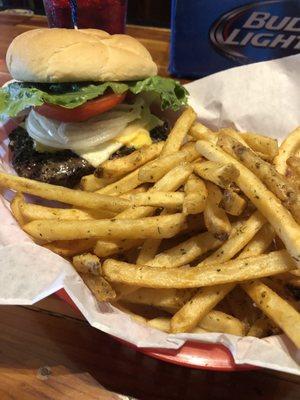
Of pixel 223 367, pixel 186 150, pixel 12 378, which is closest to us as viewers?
pixel 223 367

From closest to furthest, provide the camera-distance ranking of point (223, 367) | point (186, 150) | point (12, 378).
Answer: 1. point (223, 367)
2. point (12, 378)
3. point (186, 150)

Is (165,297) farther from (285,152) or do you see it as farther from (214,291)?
Answer: (285,152)

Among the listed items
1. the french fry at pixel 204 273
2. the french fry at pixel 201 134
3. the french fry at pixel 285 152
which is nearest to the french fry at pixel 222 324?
the french fry at pixel 204 273

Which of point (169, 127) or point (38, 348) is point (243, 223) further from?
point (169, 127)

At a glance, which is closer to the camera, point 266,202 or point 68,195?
point 266,202

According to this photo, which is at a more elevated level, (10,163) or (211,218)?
(211,218)

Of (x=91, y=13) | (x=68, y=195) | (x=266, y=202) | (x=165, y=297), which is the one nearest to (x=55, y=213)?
(x=68, y=195)

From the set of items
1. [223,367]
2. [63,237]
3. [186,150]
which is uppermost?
[186,150]

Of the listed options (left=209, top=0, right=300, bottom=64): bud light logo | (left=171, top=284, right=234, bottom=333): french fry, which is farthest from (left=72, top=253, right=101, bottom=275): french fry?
(left=209, top=0, right=300, bottom=64): bud light logo

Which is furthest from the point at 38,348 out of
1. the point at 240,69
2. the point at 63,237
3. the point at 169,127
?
the point at 240,69
